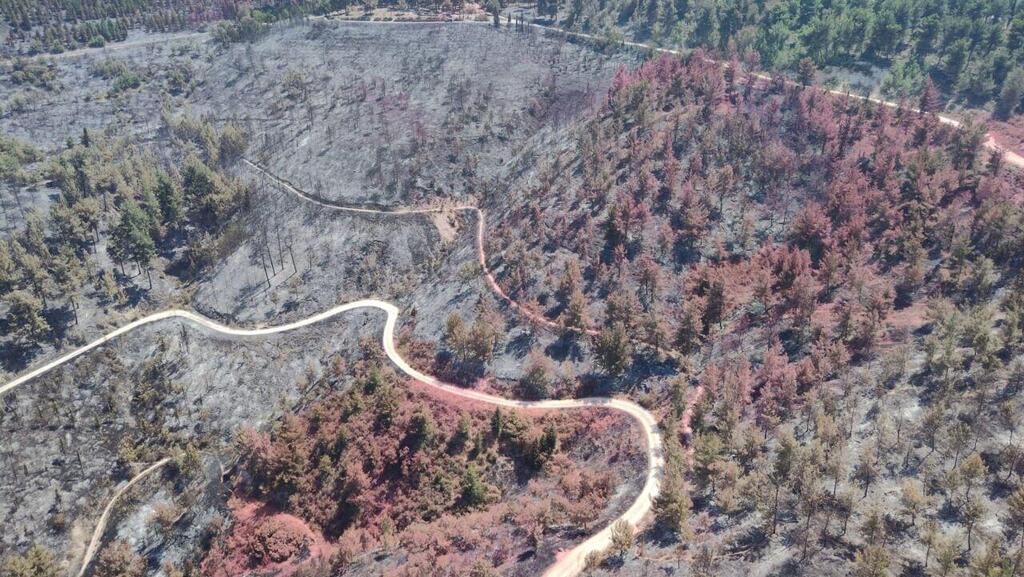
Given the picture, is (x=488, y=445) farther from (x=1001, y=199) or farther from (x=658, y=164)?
(x=1001, y=199)

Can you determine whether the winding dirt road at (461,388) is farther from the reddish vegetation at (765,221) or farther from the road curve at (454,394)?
the reddish vegetation at (765,221)

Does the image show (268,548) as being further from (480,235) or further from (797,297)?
(797,297)

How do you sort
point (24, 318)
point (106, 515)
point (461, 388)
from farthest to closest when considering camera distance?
point (24, 318) < point (461, 388) < point (106, 515)

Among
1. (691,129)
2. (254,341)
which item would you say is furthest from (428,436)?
(691,129)

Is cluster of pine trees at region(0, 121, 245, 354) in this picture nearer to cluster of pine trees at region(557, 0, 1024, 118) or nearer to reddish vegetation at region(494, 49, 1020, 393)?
reddish vegetation at region(494, 49, 1020, 393)

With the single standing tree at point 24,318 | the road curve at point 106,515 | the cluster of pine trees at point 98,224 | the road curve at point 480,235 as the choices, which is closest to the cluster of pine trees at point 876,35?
the road curve at point 480,235

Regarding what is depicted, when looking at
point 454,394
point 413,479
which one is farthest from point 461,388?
point 413,479

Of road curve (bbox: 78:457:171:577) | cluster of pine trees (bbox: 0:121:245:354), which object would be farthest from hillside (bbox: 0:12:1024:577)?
cluster of pine trees (bbox: 0:121:245:354)

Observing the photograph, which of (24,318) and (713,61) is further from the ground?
(713,61)
